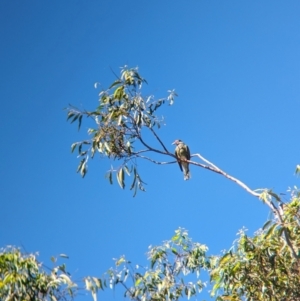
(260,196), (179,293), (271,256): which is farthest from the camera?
(179,293)

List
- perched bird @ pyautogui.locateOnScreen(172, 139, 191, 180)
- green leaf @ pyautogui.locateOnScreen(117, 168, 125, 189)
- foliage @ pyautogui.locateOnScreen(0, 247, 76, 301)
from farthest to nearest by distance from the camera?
perched bird @ pyautogui.locateOnScreen(172, 139, 191, 180)
green leaf @ pyautogui.locateOnScreen(117, 168, 125, 189)
foliage @ pyautogui.locateOnScreen(0, 247, 76, 301)

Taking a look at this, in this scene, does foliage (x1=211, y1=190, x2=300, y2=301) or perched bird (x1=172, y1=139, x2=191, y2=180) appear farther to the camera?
perched bird (x1=172, y1=139, x2=191, y2=180)

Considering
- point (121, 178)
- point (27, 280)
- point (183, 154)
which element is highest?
point (183, 154)

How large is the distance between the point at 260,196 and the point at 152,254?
2.14 meters

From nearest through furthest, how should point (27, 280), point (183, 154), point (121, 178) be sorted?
1. point (27, 280)
2. point (121, 178)
3. point (183, 154)

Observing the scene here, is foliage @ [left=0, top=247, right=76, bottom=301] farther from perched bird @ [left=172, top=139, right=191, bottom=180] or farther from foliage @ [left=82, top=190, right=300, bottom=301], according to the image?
perched bird @ [left=172, top=139, right=191, bottom=180]

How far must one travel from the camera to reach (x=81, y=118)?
7.59 metres

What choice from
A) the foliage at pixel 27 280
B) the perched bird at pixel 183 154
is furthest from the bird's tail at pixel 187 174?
the foliage at pixel 27 280

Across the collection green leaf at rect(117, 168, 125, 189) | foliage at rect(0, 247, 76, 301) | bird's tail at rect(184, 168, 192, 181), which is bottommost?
foliage at rect(0, 247, 76, 301)

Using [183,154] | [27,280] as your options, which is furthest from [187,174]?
[27,280]

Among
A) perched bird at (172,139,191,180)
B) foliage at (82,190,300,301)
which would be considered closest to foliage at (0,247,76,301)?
foliage at (82,190,300,301)

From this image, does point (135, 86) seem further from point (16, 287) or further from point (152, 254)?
point (16, 287)

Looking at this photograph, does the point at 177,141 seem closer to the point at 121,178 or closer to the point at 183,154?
the point at 183,154

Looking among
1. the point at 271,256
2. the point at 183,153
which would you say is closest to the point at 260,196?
the point at 271,256
